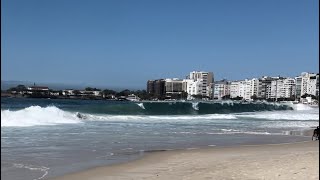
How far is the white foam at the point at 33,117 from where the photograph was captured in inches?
1077

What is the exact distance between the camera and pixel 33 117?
3122 cm

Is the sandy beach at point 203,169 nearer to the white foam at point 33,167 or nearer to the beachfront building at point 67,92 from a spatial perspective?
the white foam at point 33,167

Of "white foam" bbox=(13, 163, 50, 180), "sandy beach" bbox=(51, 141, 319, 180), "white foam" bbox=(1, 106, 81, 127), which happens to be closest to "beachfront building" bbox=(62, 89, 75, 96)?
"white foam" bbox=(1, 106, 81, 127)

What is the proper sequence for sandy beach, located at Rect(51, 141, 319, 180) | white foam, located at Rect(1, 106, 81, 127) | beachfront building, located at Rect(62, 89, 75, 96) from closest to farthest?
sandy beach, located at Rect(51, 141, 319, 180), white foam, located at Rect(1, 106, 81, 127), beachfront building, located at Rect(62, 89, 75, 96)

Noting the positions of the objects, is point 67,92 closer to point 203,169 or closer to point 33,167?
point 33,167

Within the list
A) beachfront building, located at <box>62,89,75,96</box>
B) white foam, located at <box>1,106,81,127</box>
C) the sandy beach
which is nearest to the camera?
the sandy beach

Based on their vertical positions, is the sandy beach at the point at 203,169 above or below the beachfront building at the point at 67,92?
below

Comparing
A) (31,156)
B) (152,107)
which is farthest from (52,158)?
(152,107)

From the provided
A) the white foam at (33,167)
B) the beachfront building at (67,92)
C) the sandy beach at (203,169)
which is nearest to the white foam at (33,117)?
the white foam at (33,167)

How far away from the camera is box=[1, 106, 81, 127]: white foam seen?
27352mm

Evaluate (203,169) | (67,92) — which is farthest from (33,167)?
(67,92)

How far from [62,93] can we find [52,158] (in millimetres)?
116315

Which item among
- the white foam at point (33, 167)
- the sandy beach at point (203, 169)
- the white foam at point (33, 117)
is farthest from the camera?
the white foam at point (33, 117)

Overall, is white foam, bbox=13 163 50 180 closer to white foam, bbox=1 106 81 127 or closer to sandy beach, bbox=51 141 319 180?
sandy beach, bbox=51 141 319 180
